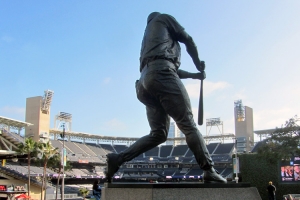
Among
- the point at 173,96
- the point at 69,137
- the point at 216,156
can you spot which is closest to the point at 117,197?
the point at 173,96

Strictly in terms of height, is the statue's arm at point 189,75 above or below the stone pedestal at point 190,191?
above

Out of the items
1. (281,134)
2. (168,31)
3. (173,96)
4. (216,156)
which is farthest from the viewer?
(216,156)

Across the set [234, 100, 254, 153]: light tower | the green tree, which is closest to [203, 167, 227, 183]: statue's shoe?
the green tree

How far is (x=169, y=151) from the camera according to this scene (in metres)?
70.4

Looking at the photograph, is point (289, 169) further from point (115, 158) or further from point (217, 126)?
point (217, 126)

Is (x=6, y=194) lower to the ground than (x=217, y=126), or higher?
lower

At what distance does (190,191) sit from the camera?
13.6ft

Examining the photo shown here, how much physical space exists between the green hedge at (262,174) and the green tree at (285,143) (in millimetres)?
1954

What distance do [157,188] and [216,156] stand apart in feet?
191

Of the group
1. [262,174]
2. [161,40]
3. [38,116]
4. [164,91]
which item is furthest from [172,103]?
[38,116]

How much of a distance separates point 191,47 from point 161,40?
594mm

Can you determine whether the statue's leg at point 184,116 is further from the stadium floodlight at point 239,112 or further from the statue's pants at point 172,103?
the stadium floodlight at point 239,112

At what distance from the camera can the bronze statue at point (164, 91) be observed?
14.7 ft

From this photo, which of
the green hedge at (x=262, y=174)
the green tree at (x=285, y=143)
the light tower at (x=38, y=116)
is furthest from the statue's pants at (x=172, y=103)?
the light tower at (x=38, y=116)
